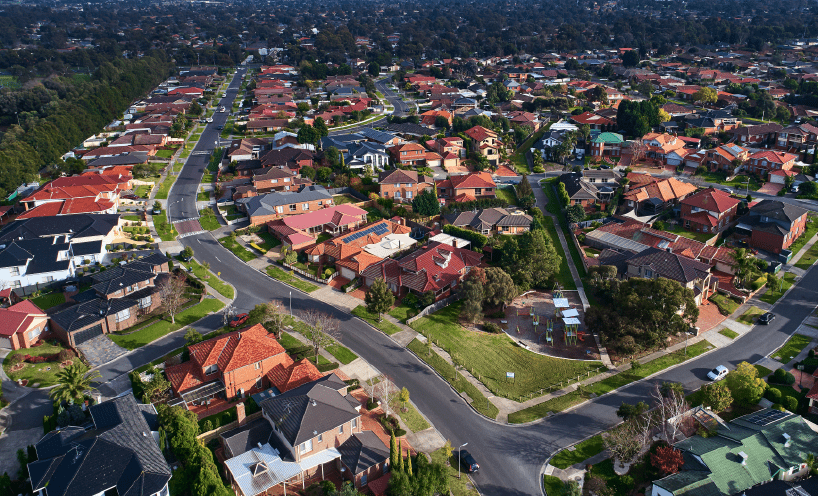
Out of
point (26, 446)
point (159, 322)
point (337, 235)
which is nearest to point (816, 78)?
point (337, 235)

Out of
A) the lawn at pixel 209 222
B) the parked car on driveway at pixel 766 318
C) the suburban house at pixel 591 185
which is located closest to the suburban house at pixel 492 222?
the suburban house at pixel 591 185

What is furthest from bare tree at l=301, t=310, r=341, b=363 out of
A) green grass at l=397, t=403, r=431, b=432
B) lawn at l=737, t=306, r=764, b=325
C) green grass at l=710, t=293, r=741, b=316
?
lawn at l=737, t=306, r=764, b=325

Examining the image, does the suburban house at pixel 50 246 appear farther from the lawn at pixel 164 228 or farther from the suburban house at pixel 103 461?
the suburban house at pixel 103 461

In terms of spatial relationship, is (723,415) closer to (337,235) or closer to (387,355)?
(387,355)

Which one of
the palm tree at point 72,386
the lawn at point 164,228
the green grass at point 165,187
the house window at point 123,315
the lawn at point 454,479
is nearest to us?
the lawn at point 454,479

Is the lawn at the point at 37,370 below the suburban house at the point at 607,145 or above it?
above

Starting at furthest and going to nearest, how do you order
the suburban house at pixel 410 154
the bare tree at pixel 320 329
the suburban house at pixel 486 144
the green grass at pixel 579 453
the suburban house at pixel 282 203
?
the suburban house at pixel 486 144 → the suburban house at pixel 410 154 → the suburban house at pixel 282 203 → the bare tree at pixel 320 329 → the green grass at pixel 579 453
